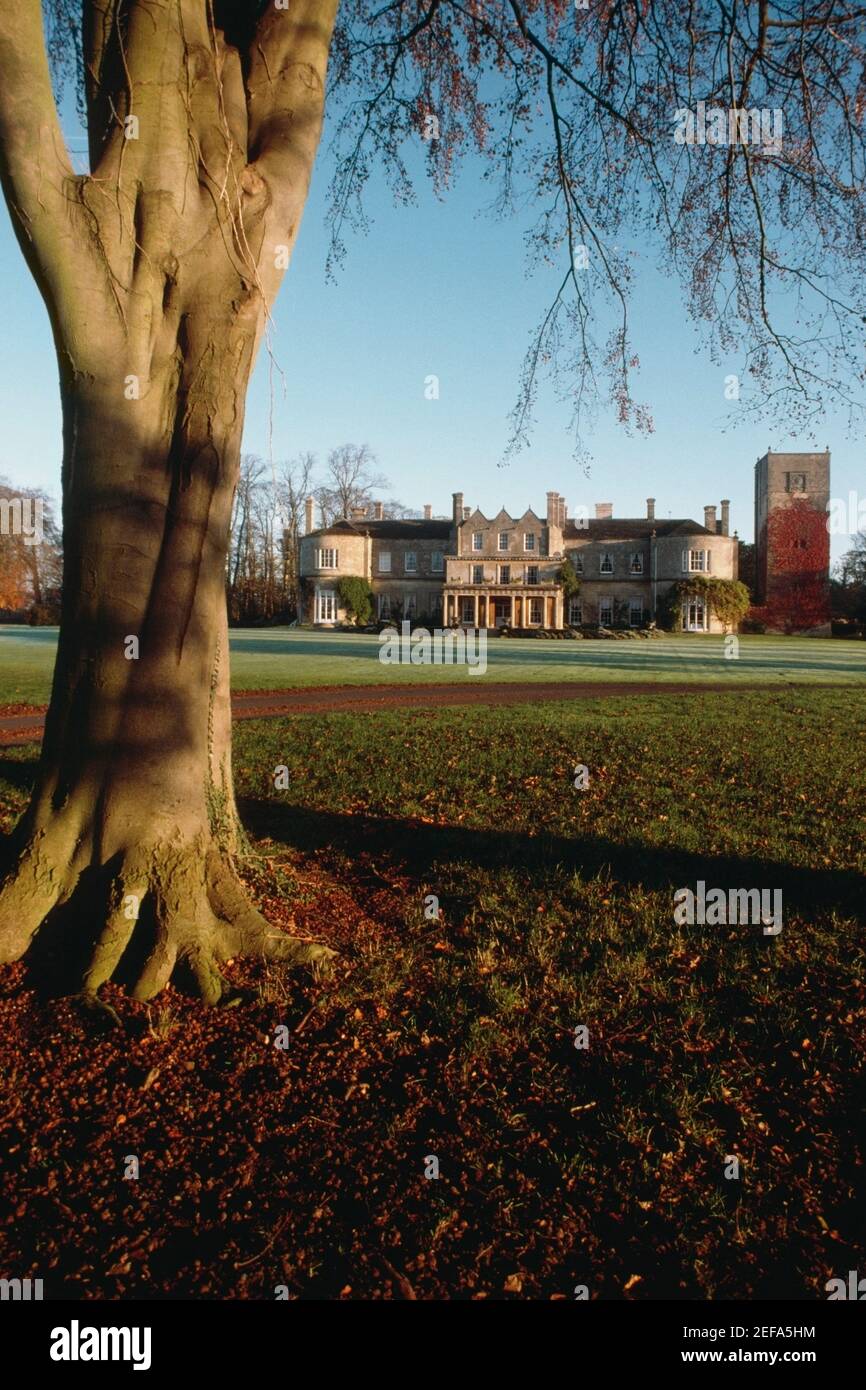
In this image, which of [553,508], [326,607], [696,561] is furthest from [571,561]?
[326,607]

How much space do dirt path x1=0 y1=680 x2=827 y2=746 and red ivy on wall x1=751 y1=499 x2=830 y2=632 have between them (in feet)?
149

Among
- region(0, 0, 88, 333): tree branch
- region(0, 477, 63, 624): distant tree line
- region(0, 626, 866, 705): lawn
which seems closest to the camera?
region(0, 0, 88, 333): tree branch

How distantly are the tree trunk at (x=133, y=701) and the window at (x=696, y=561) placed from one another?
61.6 meters

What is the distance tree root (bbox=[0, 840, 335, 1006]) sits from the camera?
3.63 metres

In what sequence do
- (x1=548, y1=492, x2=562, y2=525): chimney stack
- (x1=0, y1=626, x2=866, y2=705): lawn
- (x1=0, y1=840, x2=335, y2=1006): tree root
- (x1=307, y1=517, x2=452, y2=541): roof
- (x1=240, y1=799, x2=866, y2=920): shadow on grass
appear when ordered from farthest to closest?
1. (x1=307, y1=517, x2=452, y2=541): roof
2. (x1=548, y1=492, x2=562, y2=525): chimney stack
3. (x1=0, y1=626, x2=866, y2=705): lawn
4. (x1=240, y1=799, x2=866, y2=920): shadow on grass
5. (x1=0, y1=840, x2=335, y2=1006): tree root

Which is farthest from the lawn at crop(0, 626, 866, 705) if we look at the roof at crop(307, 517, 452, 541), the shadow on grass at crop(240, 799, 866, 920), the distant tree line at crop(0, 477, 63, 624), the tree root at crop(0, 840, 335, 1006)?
the roof at crop(307, 517, 452, 541)

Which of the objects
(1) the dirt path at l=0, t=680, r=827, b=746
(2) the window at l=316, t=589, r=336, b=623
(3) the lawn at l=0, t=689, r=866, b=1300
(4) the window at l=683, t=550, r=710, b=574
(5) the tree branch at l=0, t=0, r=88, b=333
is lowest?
(3) the lawn at l=0, t=689, r=866, b=1300

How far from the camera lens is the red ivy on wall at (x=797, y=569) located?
6162 centimetres

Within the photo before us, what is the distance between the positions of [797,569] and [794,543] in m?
2.59

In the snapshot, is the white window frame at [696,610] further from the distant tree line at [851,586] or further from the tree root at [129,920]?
the tree root at [129,920]

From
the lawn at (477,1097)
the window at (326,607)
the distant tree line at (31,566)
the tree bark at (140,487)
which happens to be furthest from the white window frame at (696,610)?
the tree bark at (140,487)

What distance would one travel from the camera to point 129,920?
12.2 feet

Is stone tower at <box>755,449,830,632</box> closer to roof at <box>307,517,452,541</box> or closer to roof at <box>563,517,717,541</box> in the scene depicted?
roof at <box>563,517,717,541</box>
